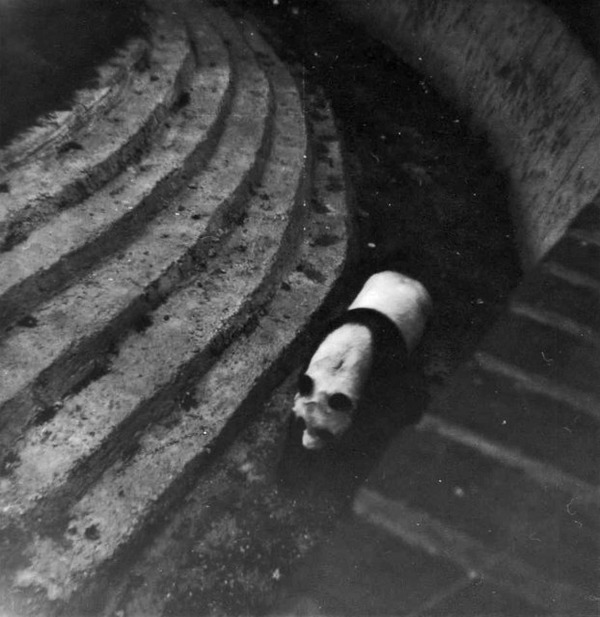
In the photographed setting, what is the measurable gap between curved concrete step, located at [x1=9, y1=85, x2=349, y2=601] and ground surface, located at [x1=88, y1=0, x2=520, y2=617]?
18 cm

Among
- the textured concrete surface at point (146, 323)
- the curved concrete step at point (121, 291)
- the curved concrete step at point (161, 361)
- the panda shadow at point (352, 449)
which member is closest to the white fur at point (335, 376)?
the panda shadow at point (352, 449)

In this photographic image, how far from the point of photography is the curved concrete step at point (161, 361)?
3.07 meters

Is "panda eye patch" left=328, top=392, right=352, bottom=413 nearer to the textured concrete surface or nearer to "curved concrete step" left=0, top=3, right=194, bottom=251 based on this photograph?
the textured concrete surface

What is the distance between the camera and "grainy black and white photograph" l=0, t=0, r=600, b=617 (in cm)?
232

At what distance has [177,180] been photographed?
434cm

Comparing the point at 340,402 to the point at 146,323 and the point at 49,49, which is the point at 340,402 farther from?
the point at 49,49

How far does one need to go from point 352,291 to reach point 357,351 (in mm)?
1095

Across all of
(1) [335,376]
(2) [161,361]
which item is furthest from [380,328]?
(2) [161,361]

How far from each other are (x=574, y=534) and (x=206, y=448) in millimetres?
2190

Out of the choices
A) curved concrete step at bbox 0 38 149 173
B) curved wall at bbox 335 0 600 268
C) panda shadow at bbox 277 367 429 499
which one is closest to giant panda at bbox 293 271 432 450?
panda shadow at bbox 277 367 429 499

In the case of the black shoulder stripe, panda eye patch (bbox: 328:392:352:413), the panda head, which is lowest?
the panda head

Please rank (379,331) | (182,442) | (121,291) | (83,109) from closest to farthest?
(182,442) → (121,291) → (379,331) → (83,109)

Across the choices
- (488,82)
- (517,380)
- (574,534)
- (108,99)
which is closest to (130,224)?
(108,99)

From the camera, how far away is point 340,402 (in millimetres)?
3518
